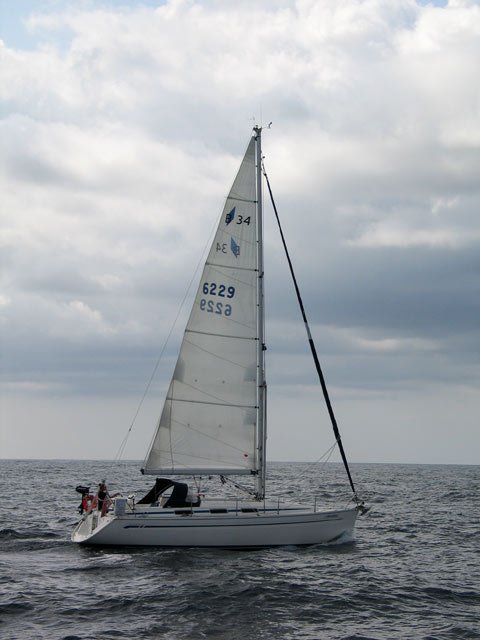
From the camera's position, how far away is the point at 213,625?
1609cm

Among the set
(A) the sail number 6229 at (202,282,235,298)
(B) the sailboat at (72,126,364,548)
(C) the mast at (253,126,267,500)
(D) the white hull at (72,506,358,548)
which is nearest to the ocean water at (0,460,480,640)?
(D) the white hull at (72,506,358,548)

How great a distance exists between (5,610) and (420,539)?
18755 mm

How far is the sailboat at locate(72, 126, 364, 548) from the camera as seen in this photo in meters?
23.9

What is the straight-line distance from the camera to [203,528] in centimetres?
2291

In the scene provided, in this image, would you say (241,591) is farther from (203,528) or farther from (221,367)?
(221,367)

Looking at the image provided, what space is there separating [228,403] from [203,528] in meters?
4.66

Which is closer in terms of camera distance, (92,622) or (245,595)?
(92,622)

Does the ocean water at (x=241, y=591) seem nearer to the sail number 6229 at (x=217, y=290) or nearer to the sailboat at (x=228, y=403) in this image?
the sailboat at (x=228, y=403)

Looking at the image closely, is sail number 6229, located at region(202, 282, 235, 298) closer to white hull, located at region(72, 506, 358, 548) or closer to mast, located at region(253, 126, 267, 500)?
mast, located at region(253, 126, 267, 500)

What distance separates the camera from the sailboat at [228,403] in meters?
23.9

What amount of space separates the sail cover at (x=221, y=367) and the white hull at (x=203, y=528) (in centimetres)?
179

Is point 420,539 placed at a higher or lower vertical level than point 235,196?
lower

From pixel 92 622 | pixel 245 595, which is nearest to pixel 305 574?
pixel 245 595

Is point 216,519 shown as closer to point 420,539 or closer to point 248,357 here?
point 248,357
